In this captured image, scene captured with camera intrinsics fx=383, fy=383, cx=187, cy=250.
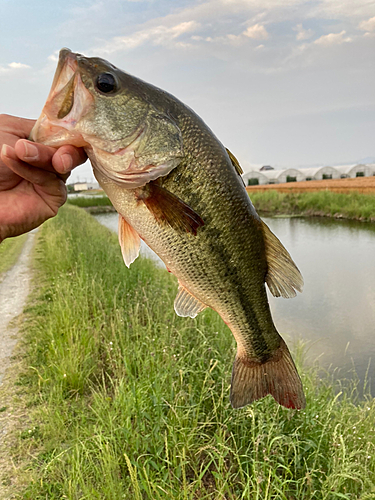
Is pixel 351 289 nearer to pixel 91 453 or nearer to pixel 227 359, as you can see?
pixel 227 359

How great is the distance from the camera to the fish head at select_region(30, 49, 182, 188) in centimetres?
144

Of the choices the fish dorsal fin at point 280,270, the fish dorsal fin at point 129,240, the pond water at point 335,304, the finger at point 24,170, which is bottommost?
the pond water at point 335,304

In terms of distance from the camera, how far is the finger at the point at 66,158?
1.49 meters

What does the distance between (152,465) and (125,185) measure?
2.58 metres

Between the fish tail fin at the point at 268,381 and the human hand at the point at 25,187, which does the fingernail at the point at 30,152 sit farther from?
the fish tail fin at the point at 268,381

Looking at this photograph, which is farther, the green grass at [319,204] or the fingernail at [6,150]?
the green grass at [319,204]

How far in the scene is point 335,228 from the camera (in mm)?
20750

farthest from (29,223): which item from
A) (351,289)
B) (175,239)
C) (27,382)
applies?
(351,289)

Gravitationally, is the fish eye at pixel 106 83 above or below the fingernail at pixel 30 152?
above

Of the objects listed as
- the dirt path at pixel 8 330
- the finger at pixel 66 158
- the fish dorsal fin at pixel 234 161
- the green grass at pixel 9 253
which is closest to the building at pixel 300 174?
the green grass at pixel 9 253

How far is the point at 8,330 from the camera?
6.74 meters

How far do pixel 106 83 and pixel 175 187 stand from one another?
0.49 m

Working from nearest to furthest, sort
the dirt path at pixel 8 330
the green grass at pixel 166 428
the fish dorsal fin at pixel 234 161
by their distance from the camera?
the fish dorsal fin at pixel 234 161, the green grass at pixel 166 428, the dirt path at pixel 8 330

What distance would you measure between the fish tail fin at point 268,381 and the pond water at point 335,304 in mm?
3835
